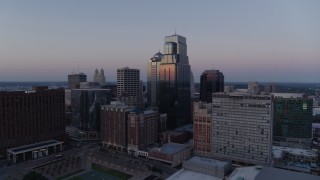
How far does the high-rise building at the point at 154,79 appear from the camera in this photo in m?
187

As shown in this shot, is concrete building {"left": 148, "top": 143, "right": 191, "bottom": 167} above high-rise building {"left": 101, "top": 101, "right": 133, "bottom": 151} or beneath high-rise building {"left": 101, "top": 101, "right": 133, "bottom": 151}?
beneath

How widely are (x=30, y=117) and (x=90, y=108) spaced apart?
36.6 m

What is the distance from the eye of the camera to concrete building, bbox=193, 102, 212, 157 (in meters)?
118

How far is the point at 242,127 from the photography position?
108750mm

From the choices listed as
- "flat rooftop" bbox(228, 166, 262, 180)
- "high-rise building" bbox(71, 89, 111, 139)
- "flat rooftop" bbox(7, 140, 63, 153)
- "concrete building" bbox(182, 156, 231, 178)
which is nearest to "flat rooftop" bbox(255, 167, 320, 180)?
"flat rooftop" bbox(228, 166, 262, 180)

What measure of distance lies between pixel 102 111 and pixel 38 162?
40082mm

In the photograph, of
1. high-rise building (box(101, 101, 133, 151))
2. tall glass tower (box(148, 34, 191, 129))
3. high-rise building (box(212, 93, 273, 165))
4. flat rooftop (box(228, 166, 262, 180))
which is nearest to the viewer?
flat rooftop (box(228, 166, 262, 180))

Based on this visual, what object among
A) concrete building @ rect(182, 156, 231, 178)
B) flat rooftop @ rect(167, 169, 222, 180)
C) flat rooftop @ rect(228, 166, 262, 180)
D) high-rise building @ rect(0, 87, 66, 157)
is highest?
high-rise building @ rect(0, 87, 66, 157)

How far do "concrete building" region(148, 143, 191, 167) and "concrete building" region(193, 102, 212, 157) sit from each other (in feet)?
17.4

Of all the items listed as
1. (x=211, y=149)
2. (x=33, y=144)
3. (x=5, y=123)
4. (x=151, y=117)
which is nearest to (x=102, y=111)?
(x=151, y=117)

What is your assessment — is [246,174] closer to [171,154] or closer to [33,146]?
[171,154]

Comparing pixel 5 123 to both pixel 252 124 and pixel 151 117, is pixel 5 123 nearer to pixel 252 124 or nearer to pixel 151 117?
pixel 151 117

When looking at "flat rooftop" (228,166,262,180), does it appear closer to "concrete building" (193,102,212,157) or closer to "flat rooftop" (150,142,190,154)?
"concrete building" (193,102,212,157)

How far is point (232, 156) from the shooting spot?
111375 mm
